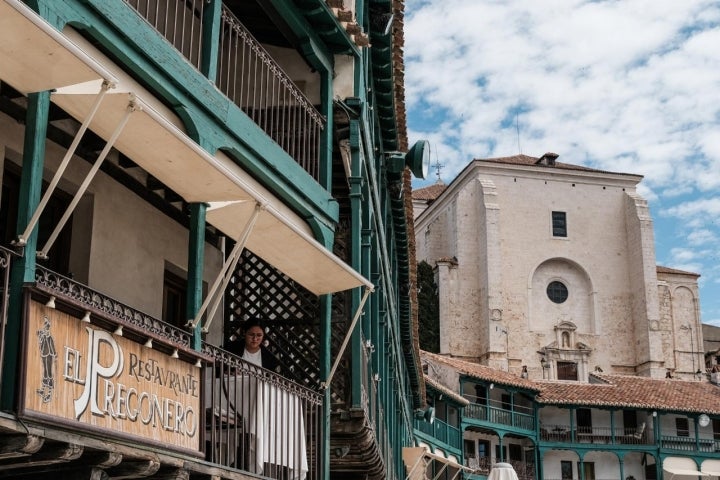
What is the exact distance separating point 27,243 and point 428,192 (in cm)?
7585

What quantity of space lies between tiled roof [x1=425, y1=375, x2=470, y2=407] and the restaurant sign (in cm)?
3643

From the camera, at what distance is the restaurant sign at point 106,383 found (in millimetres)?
5477

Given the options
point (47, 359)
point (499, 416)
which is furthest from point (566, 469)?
point (47, 359)

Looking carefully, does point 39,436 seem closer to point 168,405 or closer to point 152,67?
point 168,405

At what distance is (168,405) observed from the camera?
6926 mm

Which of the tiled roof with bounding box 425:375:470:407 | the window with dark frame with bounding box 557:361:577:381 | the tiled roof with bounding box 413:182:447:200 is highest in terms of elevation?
the tiled roof with bounding box 413:182:447:200

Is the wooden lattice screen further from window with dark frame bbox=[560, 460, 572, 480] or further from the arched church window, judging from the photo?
the arched church window

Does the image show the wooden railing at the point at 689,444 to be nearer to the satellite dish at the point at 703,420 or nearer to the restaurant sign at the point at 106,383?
the satellite dish at the point at 703,420

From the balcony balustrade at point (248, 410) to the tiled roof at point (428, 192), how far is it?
68275 millimetres

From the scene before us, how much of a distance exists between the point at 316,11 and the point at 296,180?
1877 millimetres

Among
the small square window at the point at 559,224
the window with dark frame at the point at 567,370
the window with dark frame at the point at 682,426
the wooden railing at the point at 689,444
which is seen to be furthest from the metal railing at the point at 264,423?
the small square window at the point at 559,224

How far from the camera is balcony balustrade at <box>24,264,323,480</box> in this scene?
6.45 metres

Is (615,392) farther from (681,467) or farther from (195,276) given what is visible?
(195,276)

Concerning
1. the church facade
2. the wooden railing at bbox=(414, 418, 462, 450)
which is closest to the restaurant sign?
the wooden railing at bbox=(414, 418, 462, 450)
